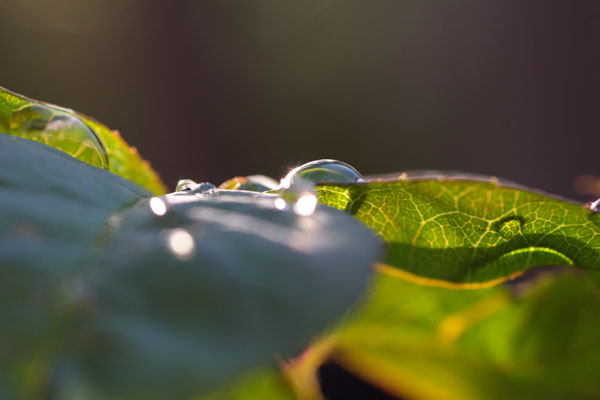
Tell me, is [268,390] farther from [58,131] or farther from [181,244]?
[58,131]

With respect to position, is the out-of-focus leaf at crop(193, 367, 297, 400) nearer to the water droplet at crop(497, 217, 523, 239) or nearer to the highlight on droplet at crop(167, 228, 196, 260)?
the highlight on droplet at crop(167, 228, 196, 260)

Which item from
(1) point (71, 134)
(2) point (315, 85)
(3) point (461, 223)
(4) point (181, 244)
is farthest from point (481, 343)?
(2) point (315, 85)

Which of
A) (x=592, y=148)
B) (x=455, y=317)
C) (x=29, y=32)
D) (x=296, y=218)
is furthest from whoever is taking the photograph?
(x=29, y=32)

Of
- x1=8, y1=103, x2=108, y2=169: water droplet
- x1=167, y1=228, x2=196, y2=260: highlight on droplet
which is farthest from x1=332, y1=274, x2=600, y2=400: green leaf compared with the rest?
x1=8, y1=103, x2=108, y2=169: water droplet

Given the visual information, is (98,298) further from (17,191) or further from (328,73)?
(328,73)

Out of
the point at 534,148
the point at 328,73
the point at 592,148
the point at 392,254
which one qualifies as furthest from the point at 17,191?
the point at 328,73

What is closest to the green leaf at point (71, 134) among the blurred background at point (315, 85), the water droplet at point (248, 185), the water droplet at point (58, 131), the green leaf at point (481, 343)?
the water droplet at point (58, 131)
